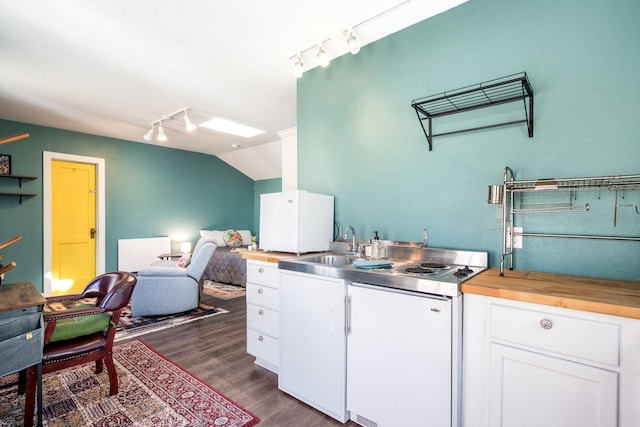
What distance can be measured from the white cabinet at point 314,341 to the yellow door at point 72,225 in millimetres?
4583

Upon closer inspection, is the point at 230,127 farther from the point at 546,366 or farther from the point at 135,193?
the point at 546,366

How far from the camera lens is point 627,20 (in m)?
1.56

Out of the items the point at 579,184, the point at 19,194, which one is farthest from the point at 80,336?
the point at 19,194

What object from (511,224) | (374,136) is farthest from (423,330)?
(374,136)

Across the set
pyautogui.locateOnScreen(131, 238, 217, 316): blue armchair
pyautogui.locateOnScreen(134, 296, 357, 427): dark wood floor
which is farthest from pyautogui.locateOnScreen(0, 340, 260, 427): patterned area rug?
pyautogui.locateOnScreen(131, 238, 217, 316): blue armchair

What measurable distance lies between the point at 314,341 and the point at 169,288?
2.44 meters

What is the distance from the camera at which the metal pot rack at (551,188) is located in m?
1.54

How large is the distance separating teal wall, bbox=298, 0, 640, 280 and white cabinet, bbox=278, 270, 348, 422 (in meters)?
0.81

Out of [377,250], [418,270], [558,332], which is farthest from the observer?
[377,250]

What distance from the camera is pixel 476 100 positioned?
6.61 feet

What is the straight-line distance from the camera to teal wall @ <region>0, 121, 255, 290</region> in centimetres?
444

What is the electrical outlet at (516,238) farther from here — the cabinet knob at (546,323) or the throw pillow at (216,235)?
the throw pillow at (216,235)

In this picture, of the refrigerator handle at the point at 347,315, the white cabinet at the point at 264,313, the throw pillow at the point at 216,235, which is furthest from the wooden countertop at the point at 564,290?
the throw pillow at the point at 216,235

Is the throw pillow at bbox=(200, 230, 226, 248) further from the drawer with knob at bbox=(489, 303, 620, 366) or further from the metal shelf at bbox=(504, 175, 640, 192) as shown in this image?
Answer: the drawer with knob at bbox=(489, 303, 620, 366)
